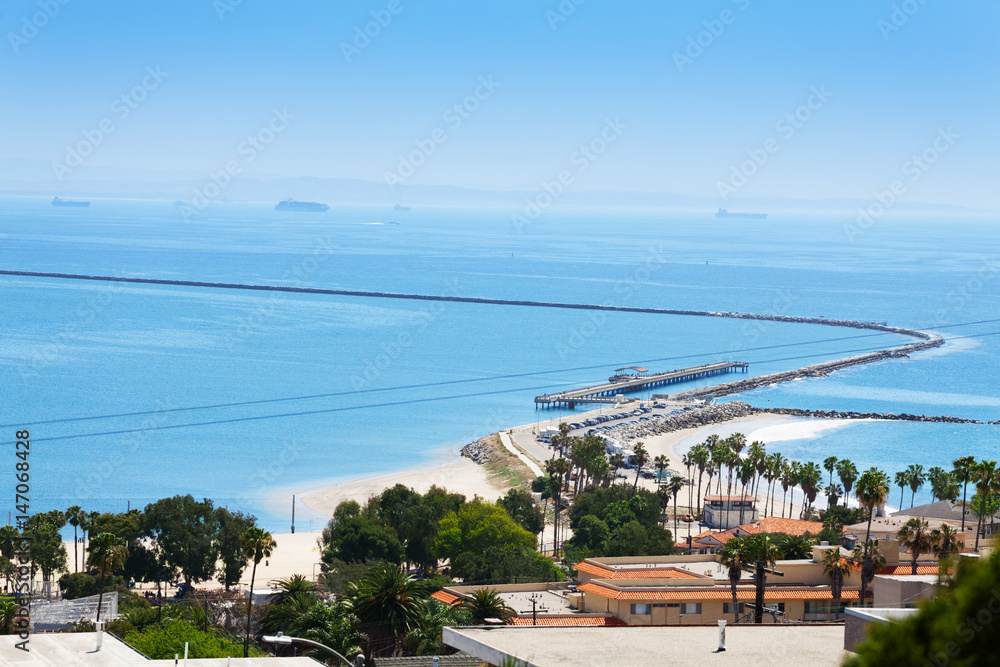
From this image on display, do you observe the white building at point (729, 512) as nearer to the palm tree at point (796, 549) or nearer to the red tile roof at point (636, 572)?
the palm tree at point (796, 549)

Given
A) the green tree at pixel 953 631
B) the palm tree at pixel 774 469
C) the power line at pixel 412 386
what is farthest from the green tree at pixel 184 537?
the power line at pixel 412 386

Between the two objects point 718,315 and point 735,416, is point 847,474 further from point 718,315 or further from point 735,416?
point 718,315

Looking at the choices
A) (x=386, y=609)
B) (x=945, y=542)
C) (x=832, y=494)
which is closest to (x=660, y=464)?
(x=832, y=494)

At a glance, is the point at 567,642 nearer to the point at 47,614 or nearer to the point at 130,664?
the point at 130,664

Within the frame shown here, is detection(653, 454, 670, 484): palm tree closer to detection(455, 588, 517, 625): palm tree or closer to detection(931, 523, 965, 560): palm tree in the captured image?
detection(931, 523, 965, 560): palm tree

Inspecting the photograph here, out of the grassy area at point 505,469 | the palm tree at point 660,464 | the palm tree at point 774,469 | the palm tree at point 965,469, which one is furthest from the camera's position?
the grassy area at point 505,469
